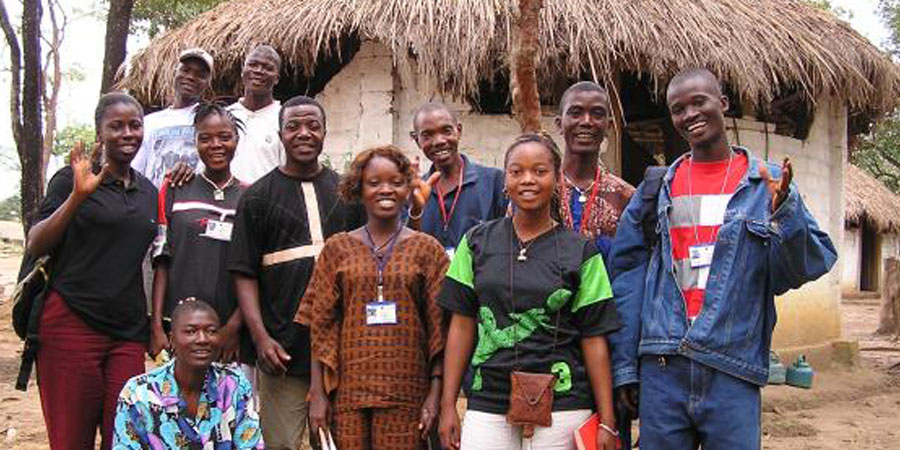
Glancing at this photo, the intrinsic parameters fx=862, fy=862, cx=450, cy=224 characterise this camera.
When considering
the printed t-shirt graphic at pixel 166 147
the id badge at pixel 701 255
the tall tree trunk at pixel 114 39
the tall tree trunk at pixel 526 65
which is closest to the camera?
the id badge at pixel 701 255

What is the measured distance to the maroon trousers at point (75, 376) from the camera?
9.94 feet

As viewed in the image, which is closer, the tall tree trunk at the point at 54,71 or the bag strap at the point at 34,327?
the bag strap at the point at 34,327

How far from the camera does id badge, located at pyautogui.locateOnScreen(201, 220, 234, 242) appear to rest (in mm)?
3229

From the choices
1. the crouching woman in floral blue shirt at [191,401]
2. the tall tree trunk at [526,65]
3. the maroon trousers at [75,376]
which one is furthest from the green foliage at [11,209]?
the crouching woman in floral blue shirt at [191,401]

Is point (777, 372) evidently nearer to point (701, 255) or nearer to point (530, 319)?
point (701, 255)

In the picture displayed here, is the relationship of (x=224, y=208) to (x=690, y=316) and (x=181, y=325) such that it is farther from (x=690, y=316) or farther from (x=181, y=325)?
(x=690, y=316)

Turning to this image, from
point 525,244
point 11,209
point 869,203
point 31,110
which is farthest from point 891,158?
point 11,209

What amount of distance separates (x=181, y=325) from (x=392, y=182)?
86 centimetres

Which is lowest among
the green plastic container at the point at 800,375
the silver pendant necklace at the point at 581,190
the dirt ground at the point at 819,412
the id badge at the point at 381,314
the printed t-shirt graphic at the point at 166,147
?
the dirt ground at the point at 819,412

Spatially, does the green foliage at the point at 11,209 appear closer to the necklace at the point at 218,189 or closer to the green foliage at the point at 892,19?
the green foliage at the point at 892,19

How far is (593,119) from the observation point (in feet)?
9.43

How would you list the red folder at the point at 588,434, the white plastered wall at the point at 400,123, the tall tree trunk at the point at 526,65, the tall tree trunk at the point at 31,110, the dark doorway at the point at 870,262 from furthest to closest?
the dark doorway at the point at 870,262 < the tall tree trunk at the point at 31,110 < the white plastered wall at the point at 400,123 < the tall tree trunk at the point at 526,65 < the red folder at the point at 588,434

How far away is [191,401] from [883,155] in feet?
65.1

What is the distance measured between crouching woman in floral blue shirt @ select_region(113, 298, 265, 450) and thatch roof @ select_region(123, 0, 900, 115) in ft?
12.2
